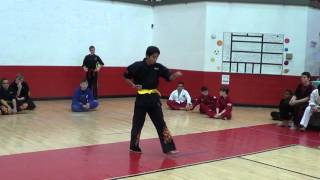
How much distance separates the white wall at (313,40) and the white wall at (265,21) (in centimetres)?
23

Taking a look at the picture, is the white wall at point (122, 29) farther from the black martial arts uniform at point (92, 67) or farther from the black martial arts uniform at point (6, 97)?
the black martial arts uniform at point (6, 97)

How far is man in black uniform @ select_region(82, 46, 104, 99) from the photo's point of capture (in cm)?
1338

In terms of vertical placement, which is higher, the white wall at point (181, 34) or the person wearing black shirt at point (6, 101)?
the white wall at point (181, 34)

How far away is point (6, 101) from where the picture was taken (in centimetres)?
1049

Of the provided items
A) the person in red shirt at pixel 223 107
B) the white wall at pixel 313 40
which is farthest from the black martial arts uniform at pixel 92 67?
the white wall at pixel 313 40

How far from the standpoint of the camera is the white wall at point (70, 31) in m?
12.7

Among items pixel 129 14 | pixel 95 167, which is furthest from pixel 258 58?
pixel 95 167

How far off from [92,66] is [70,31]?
140cm

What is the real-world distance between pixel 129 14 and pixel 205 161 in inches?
380

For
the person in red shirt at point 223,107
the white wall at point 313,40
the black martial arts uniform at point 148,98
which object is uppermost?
the white wall at point 313,40

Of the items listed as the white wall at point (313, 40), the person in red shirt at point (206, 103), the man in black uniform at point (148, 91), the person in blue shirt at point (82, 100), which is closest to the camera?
the man in black uniform at point (148, 91)

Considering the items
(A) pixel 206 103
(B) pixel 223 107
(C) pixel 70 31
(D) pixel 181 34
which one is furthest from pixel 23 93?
(D) pixel 181 34

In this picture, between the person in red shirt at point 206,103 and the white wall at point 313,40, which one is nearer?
the person in red shirt at point 206,103

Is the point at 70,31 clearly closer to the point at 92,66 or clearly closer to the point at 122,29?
the point at 92,66
